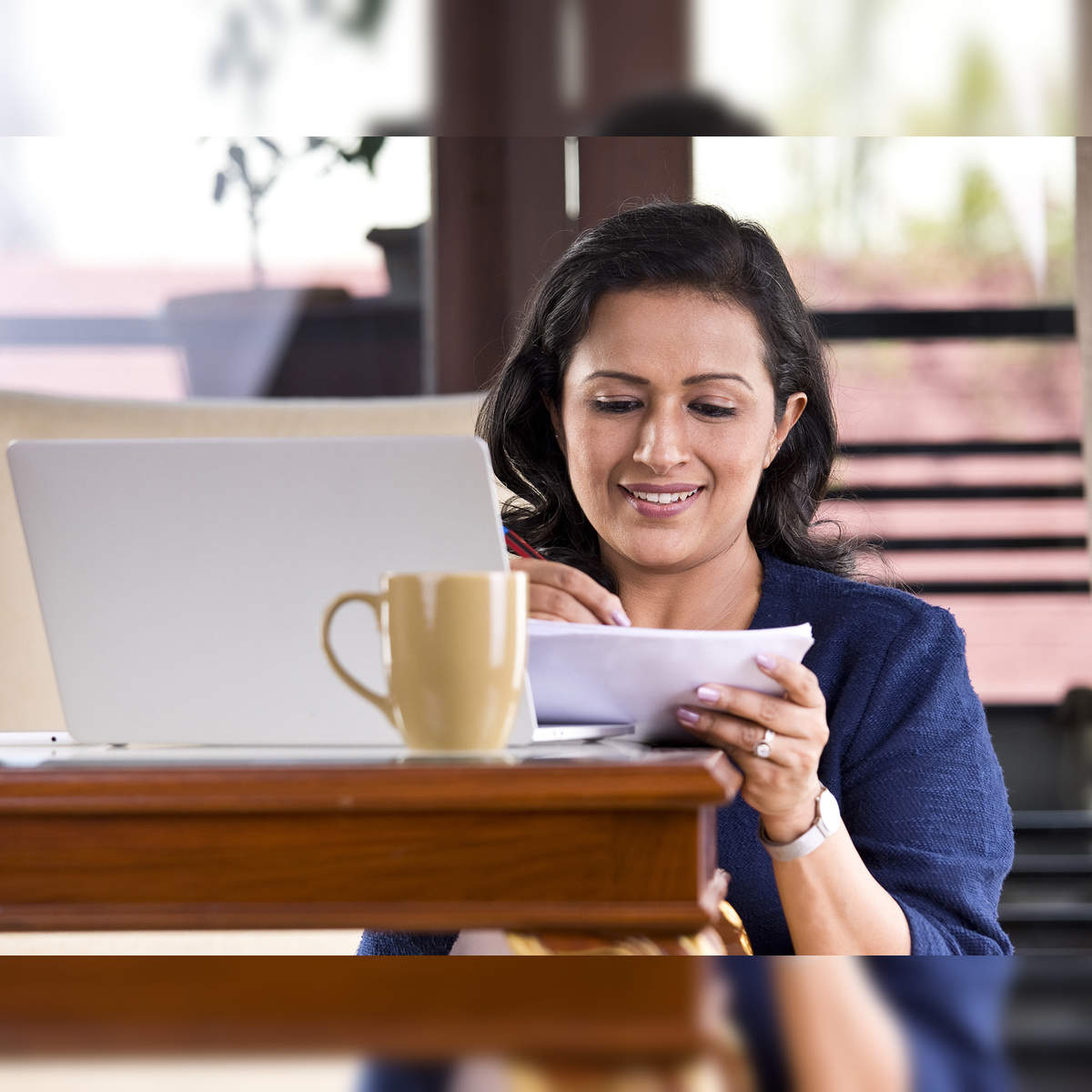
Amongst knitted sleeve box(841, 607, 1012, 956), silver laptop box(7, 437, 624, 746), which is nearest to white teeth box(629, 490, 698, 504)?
knitted sleeve box(841, 607, 1012, 956)

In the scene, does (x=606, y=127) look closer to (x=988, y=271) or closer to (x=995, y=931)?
(x=995, y=931)

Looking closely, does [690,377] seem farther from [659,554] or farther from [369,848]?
[369,848]

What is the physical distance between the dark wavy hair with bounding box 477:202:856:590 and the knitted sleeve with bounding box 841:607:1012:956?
0.31 metres

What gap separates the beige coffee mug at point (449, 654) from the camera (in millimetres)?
584

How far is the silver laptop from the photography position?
66 cm

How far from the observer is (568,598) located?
101 centimetres

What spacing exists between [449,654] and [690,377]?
90 centimetres

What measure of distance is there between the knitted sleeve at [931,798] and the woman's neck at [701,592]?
21 cm

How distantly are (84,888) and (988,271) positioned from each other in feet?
11.5

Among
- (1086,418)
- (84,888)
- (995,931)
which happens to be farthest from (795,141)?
(84,888)

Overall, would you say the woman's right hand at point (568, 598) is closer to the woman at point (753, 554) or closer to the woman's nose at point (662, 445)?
the woman at point (753, 554)

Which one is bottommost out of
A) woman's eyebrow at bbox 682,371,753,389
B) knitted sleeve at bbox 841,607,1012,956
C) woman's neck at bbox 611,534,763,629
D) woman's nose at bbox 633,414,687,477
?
knitted sleeve at bbox 841,607,1012,956

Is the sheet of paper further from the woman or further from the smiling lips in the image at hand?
the smiling lips

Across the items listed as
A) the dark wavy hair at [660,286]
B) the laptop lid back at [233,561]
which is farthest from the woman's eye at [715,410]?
the laptop lid back at [233,561]
